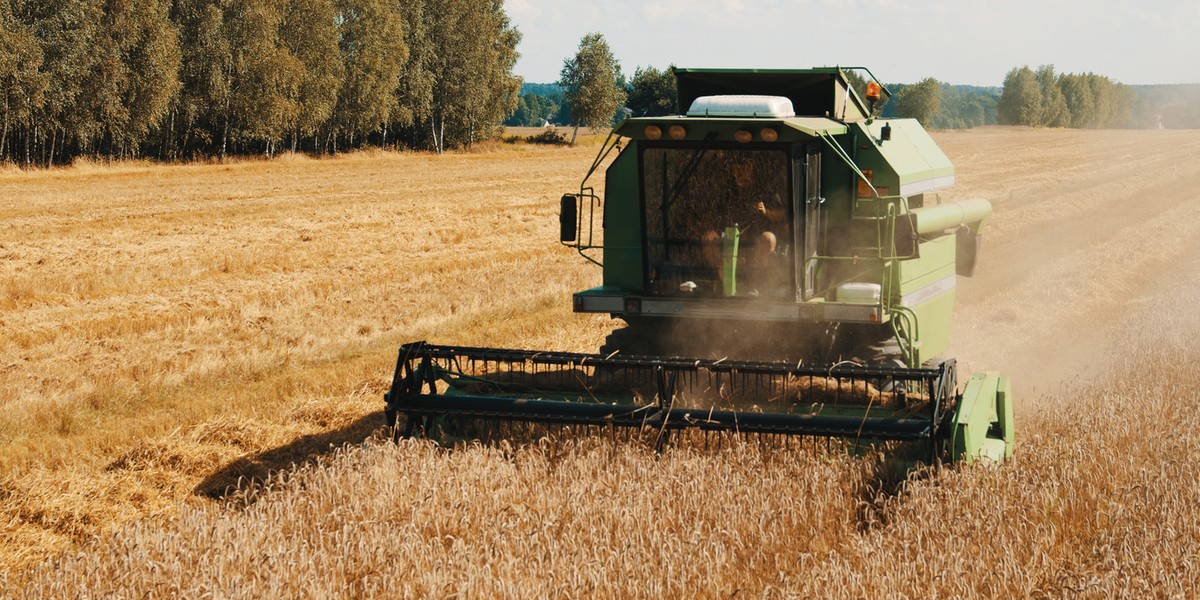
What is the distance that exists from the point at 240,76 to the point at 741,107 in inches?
1502

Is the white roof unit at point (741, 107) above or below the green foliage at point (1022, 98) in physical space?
below

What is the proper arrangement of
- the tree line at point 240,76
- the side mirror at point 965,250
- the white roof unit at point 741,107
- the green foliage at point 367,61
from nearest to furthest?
1. the white roof unit at point 741,107
2. the side mirror at point 965,250
3. the tree line at point 240,76
4. the green foliage at point 367,61

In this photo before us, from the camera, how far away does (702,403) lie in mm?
7246

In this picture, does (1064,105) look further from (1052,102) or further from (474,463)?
(474,463)

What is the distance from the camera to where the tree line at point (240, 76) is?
3562 centimetres

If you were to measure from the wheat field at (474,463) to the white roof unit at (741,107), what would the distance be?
2.35m

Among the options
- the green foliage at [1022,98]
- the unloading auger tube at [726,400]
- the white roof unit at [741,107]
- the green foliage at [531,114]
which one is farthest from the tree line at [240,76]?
the green foliage at [531,114]

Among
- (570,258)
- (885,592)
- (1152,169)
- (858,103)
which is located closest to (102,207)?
(570,258)

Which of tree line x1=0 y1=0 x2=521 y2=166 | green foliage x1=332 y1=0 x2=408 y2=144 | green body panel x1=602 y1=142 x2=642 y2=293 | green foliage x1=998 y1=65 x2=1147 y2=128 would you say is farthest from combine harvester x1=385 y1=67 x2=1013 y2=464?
green foliage x1=998 y1=65 x2=1147 y2=128

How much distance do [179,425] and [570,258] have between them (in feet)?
31.2

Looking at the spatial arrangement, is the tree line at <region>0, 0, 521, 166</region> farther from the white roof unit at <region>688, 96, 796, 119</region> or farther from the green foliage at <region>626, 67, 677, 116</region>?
the white roof unit at <region>688, 96, 796, 119</region>

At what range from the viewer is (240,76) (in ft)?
140

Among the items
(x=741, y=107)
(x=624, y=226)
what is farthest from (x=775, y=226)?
(x=624, y=226)

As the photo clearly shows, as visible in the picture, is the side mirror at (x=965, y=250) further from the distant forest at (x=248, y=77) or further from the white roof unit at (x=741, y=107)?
the distant forest at (x=248, y=77)
